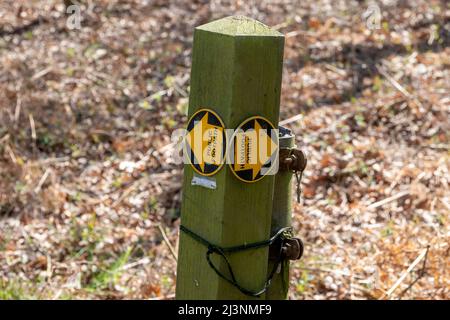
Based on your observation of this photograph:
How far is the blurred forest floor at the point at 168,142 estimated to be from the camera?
4.64 meters

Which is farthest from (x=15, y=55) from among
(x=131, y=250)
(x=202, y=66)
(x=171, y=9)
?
(x=202, y=66)

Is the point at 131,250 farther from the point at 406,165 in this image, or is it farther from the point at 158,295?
the point at 406,165

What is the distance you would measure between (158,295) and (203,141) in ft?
7.62

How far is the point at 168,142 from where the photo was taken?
6.52 m

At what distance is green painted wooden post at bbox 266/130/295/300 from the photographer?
2.50 metres

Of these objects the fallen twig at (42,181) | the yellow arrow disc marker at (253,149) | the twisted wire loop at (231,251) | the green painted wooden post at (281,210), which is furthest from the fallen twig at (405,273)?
the fallen twig at (42,181)

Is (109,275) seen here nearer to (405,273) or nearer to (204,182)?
(405,273)

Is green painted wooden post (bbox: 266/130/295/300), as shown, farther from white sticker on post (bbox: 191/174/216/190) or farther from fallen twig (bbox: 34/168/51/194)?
fallen twig (bbox: 34/168/51/194)

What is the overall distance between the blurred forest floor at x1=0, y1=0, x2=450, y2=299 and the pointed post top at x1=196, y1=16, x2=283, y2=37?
2013 mm

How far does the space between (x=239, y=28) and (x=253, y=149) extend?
38cm

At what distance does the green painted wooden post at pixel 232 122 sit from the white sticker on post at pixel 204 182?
0.06 ft

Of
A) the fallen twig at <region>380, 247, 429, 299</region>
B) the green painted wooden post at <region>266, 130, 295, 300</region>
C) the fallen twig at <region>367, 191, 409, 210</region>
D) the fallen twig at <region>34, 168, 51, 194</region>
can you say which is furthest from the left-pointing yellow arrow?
the fallen twig at <region>34, 168, 51, 194</region>

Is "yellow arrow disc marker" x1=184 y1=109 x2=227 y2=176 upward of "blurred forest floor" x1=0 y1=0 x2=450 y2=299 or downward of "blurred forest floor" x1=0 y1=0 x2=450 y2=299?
upward

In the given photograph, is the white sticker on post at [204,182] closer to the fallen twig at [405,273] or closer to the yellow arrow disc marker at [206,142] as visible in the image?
the yellow arrow disc marker at [206,142]
